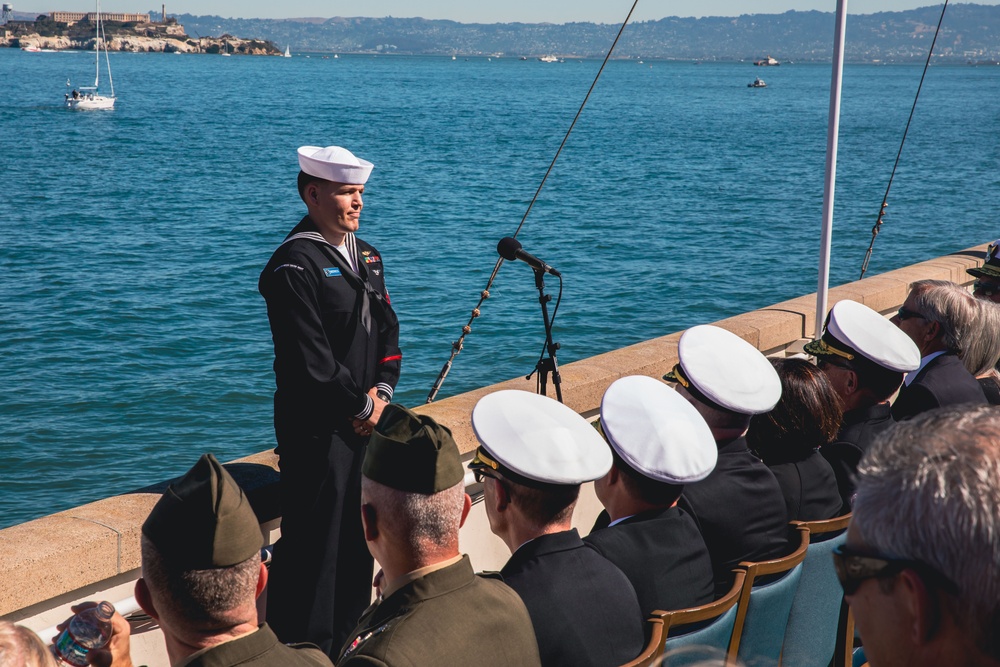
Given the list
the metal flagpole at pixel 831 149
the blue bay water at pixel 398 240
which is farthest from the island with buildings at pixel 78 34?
the metal flagpole at pixel 831 149

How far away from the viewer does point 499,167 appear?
146 feet

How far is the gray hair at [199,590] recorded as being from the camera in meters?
2.05

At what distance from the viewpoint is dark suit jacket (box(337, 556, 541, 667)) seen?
2.21 m

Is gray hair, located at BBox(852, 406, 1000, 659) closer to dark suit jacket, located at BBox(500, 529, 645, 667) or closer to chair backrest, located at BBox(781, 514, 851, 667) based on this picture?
dark suit jacket, located at BBox(500, 529, 645, 667)

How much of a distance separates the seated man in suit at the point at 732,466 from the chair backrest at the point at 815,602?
97 mm

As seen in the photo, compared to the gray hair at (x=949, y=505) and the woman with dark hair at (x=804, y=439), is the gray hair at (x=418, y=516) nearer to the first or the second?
the gray hair at (x=949, y=505)

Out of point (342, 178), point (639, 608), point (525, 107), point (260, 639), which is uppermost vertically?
point (342, 178)

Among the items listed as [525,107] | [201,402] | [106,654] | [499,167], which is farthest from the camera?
[525,107]

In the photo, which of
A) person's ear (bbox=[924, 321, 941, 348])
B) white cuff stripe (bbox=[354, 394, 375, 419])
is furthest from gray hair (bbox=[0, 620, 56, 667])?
person's ear (bbox=[924, 321, 941, 348])

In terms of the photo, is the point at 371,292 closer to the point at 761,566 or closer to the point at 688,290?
the point at 761,566

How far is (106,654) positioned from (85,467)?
1185 centimetres

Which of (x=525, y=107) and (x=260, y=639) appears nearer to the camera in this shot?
(x=260, y=639)

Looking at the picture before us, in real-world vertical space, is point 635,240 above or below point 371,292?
below

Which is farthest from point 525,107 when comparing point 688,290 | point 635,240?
point 688,290
